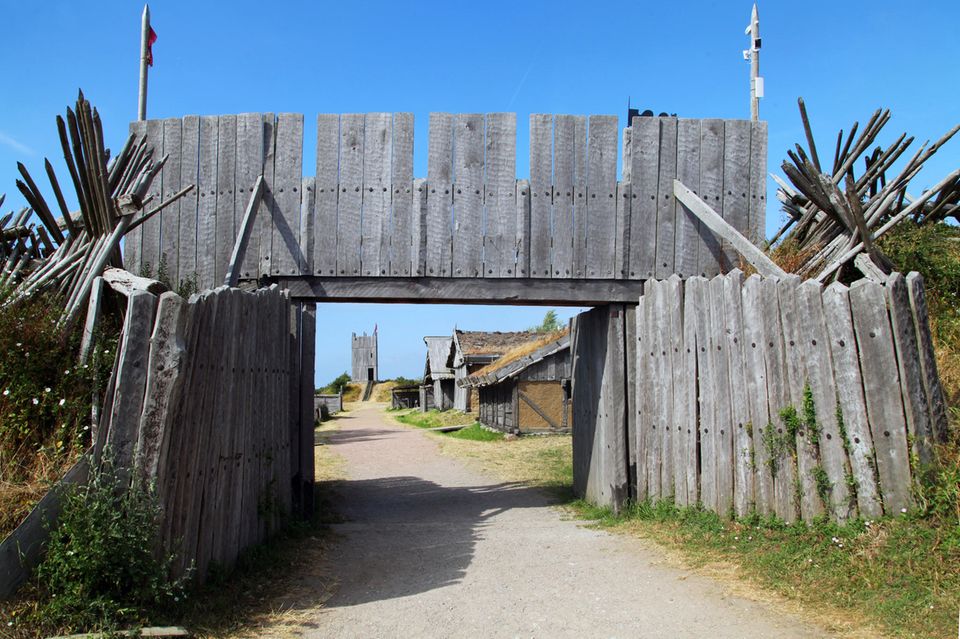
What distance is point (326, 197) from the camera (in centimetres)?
890

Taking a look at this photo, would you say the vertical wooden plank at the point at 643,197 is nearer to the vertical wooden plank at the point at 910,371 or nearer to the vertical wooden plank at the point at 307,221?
the vertical wooden plank at the point at 910,371

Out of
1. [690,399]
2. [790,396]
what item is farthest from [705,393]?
[790,396]

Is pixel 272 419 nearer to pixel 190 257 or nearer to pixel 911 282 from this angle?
pixel 190 257

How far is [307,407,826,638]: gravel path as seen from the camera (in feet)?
16.4

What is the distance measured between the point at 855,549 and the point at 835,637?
1.19 m

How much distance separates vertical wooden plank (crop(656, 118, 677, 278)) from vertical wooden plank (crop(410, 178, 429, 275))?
2693 millimetres

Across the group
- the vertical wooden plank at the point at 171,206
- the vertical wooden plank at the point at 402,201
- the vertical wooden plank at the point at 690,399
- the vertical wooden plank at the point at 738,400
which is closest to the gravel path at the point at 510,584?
the vertical wooden plank at the point at 690,399

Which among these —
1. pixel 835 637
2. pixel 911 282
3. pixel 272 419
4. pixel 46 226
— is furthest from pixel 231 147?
pixel 835 637

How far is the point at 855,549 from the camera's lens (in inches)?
218

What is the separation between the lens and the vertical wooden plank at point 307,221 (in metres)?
8.83

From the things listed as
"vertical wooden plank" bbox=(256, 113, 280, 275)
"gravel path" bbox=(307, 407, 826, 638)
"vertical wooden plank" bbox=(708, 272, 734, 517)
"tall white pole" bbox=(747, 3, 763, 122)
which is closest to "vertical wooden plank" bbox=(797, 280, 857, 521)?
"vertical wooden plank" bbox=(708, 272, 734, 517)

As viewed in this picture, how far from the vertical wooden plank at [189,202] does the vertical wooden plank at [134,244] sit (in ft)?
1.37

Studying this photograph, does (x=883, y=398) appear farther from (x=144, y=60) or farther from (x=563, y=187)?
(x=144, y=60)

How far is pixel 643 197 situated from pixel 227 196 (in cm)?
478
